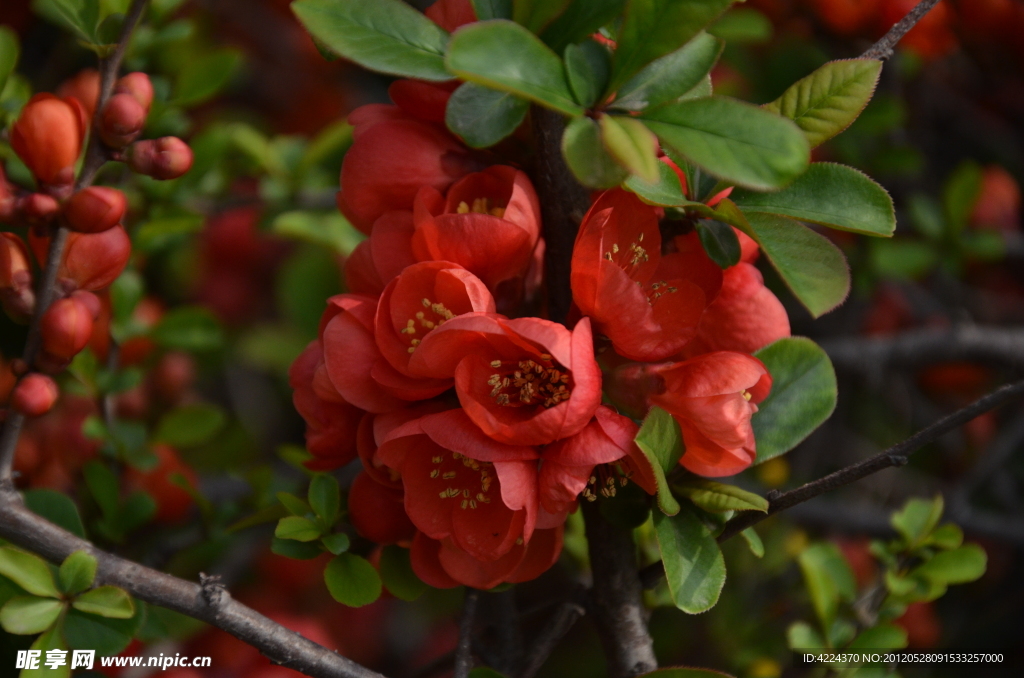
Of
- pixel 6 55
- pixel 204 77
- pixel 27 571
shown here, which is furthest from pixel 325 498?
pixel 204 77

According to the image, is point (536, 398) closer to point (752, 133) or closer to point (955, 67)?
point (752, 133)

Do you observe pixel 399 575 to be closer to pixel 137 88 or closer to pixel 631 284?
pixel 631 284

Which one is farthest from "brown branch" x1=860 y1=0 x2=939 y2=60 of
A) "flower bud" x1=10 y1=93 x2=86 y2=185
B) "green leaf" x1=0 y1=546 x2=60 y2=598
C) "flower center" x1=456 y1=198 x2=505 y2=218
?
"green leaf" x1=0 y1=546 x2=60 y2=598

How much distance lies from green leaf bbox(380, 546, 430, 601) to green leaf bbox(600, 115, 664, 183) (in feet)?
1.55

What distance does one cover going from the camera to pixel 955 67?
222 centimetres

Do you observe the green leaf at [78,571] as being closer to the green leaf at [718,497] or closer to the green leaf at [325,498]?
the green leaf at [325,498]

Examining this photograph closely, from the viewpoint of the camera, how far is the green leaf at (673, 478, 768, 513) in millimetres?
670

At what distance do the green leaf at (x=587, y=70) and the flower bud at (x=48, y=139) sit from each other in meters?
0.48

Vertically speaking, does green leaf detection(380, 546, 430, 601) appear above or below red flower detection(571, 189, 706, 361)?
below

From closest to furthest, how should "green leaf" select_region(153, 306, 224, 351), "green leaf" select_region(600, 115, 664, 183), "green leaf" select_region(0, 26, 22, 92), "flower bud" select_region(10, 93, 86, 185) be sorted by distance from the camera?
1. "green leaf" select_region(600, 115, 664, 183)
2. "flower bud" select_region(10, 93, 86, 185)
3. "green leaf" select_region(0, 26, 22, 92)
4. "green leaf" select_region(153, 306, 224, 351)

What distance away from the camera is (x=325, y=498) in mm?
790

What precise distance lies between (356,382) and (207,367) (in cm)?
109

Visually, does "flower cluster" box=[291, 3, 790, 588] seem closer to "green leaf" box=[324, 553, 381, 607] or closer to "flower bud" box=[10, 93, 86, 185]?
"green leaf" box=[324, 553, 381, 607]

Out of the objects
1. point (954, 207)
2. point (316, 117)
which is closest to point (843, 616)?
point (954, 207)
